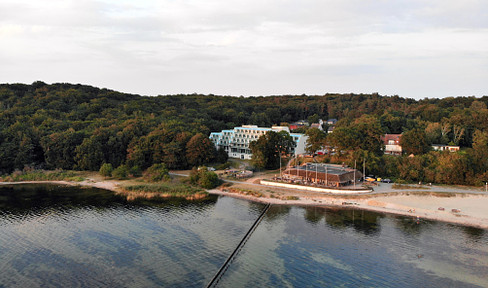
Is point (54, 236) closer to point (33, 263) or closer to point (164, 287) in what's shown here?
point (33, 263)

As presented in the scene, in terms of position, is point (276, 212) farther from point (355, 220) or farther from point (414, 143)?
point (414, 143)

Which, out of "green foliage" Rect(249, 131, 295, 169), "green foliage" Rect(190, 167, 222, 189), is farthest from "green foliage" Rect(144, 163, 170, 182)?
"green foliage" Rect(249, 131, 295, 169)

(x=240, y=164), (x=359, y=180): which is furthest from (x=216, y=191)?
(x=359, y=180)

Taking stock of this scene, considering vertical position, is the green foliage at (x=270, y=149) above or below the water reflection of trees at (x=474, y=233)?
above

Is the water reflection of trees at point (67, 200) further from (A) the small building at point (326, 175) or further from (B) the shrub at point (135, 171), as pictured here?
(A) the small building at point (326, 175)

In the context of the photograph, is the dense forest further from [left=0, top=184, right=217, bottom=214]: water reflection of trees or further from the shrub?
[left=0, top=184, right=217, bottom=214]: water reflection of trees

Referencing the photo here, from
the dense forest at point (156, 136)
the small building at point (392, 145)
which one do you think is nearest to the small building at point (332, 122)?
the dense forest at point (156, 136)
